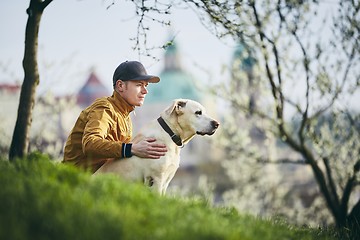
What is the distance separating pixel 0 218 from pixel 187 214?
122 cm

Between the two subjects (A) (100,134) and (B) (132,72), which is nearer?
(A) (100,134)

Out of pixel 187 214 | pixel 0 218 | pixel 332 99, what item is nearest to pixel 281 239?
pixel 187 214

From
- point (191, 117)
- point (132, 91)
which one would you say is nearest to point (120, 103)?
point (132, 91)

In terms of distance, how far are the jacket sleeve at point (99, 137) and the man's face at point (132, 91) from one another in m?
0.28

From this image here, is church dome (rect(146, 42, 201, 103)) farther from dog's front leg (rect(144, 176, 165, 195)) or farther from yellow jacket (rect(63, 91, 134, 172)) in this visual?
dog's front leg (rect(144, 176, 165, 195))

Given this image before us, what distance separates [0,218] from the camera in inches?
112

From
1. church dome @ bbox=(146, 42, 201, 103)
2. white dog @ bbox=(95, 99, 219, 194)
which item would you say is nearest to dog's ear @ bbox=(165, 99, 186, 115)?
white dog @ bbox=(95, 99, 219, 194)

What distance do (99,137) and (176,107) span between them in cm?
77

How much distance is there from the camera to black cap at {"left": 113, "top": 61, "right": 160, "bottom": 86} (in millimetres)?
5336

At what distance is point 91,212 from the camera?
10.1ft

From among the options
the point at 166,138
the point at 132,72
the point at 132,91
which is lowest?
the point at 166,138

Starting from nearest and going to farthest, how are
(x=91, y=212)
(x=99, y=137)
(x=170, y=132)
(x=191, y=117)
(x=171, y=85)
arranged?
(x=91, y=212), (x=99, y=137), (x=170, y=132), (x=191, y=117), (x=171, y=85)

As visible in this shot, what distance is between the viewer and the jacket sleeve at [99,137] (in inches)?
193

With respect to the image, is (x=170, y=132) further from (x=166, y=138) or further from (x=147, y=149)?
(x=147, y=149)
